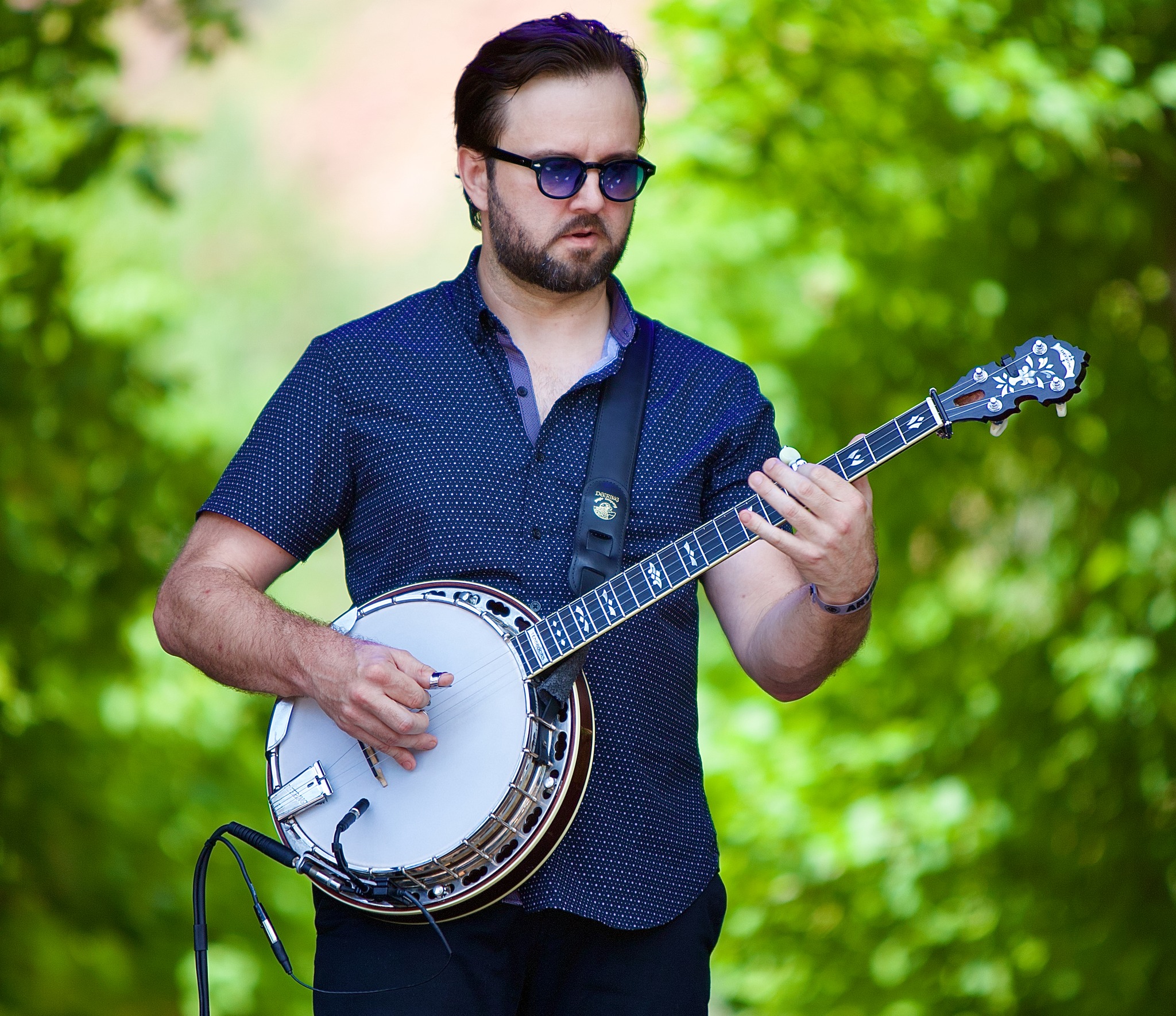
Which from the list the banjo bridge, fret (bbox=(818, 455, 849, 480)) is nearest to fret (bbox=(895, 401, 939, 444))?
fret (bbox=(818, 455, 849, 480))

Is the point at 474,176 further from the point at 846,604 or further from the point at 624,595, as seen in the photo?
the point at 846,604

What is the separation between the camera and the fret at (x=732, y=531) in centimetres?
209

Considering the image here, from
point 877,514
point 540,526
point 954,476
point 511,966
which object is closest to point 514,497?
point 540,526

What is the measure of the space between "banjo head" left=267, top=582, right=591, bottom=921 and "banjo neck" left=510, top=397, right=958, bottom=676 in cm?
4

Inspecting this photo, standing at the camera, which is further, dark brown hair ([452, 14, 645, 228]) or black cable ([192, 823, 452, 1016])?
dark brown hair ([452, 14, 645, 228])

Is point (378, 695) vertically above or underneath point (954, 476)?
underneath

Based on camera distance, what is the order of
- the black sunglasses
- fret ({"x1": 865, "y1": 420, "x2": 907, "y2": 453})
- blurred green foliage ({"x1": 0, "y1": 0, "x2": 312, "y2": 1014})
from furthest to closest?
blurred green foliage ({"x1": 0, "y1": 0, "x2": 312, "y2": 1014}) < the black sunglasses < fret ({"x1": 865, "y1": 420, "x2": 907, "y2": 453})

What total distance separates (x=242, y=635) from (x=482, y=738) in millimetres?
393

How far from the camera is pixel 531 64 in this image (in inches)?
93.4

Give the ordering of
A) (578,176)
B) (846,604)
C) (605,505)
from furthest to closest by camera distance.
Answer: (578,176) < (605,505) < (846,604)

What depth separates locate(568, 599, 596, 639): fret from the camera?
207 cm

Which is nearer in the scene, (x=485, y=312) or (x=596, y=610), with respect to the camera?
(x=596, y=610)

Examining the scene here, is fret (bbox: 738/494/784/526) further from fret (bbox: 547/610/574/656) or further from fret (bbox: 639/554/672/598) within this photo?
fret (bbox: 547/610/574/656)

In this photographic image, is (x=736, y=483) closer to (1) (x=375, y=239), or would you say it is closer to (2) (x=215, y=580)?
(2) (x=215, y=580)
